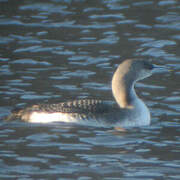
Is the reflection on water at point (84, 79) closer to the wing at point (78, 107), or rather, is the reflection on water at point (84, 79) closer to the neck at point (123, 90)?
the wing at point (78, 107)

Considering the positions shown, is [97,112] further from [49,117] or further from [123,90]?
[49,117]

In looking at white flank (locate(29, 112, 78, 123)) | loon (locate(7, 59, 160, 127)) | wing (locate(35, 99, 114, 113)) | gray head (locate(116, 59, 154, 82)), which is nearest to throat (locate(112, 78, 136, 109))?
loon (locate(7, 59, 160, 127))

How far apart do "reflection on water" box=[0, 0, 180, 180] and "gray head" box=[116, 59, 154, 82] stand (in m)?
0.57

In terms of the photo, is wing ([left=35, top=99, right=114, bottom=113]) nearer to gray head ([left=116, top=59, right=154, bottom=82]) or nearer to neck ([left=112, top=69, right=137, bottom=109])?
neck ([left=112, top=69, right=137, bottom=109])

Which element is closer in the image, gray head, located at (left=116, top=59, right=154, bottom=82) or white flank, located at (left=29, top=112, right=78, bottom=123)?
white flank, located at (left=29, top=112, right=78, bottom=123)

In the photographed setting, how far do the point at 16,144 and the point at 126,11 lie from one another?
22.2ft

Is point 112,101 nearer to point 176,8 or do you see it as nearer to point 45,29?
point 45,29

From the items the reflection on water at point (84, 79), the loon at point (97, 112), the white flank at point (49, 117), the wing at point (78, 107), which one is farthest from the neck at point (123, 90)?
the white flank at point (49, 117)

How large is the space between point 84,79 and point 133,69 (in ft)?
5.21

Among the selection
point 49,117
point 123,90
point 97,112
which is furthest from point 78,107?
point 123,90

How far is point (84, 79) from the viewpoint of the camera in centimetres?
1230

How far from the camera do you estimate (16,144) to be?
9492 millimetres

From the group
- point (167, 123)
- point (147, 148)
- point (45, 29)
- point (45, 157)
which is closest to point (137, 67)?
point (167, 123)

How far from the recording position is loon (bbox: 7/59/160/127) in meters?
10.4
